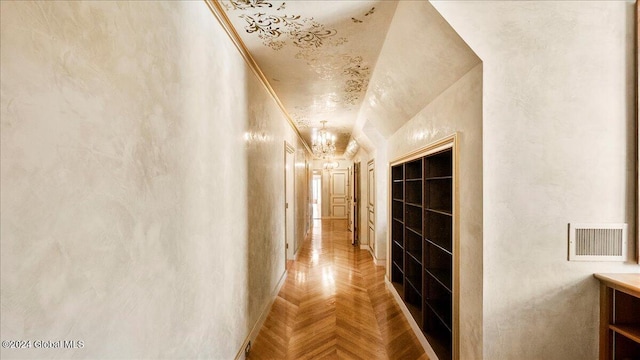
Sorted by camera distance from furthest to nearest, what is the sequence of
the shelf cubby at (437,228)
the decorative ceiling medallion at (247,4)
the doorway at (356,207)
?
the doorway at (356,207) < the shelf cubby at (437,228) < the decorative ceiling medallion at (247,4)

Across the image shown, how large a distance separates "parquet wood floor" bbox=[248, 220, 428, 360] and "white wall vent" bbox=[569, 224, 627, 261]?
1452mm

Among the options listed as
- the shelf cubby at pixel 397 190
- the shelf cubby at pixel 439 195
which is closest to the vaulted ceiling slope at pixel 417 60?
the shelf cubby at pixel 439 195

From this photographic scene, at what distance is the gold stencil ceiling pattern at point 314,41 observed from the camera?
1.59 m

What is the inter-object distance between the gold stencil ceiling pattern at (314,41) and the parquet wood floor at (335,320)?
2.57m

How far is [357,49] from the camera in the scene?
2.10 meters

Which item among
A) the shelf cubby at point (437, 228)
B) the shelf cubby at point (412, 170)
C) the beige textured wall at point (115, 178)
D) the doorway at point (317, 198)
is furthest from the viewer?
the doorway at point (317, 198)

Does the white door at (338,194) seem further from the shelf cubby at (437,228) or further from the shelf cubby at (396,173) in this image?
the shelf cubby at (437,228)

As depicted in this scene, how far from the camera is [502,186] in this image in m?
1.41

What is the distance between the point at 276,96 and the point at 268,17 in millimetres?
1544

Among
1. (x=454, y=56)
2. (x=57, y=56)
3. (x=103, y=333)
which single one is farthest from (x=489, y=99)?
(x=103, y=333)

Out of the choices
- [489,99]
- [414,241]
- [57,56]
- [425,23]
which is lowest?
A: [414,241]

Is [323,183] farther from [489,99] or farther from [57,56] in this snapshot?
[57,56]

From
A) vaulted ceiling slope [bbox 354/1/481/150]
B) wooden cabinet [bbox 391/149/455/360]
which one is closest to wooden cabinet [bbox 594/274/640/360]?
wooden cabinet [bbox 391/149/455/360]

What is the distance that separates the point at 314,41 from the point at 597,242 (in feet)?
7.19
